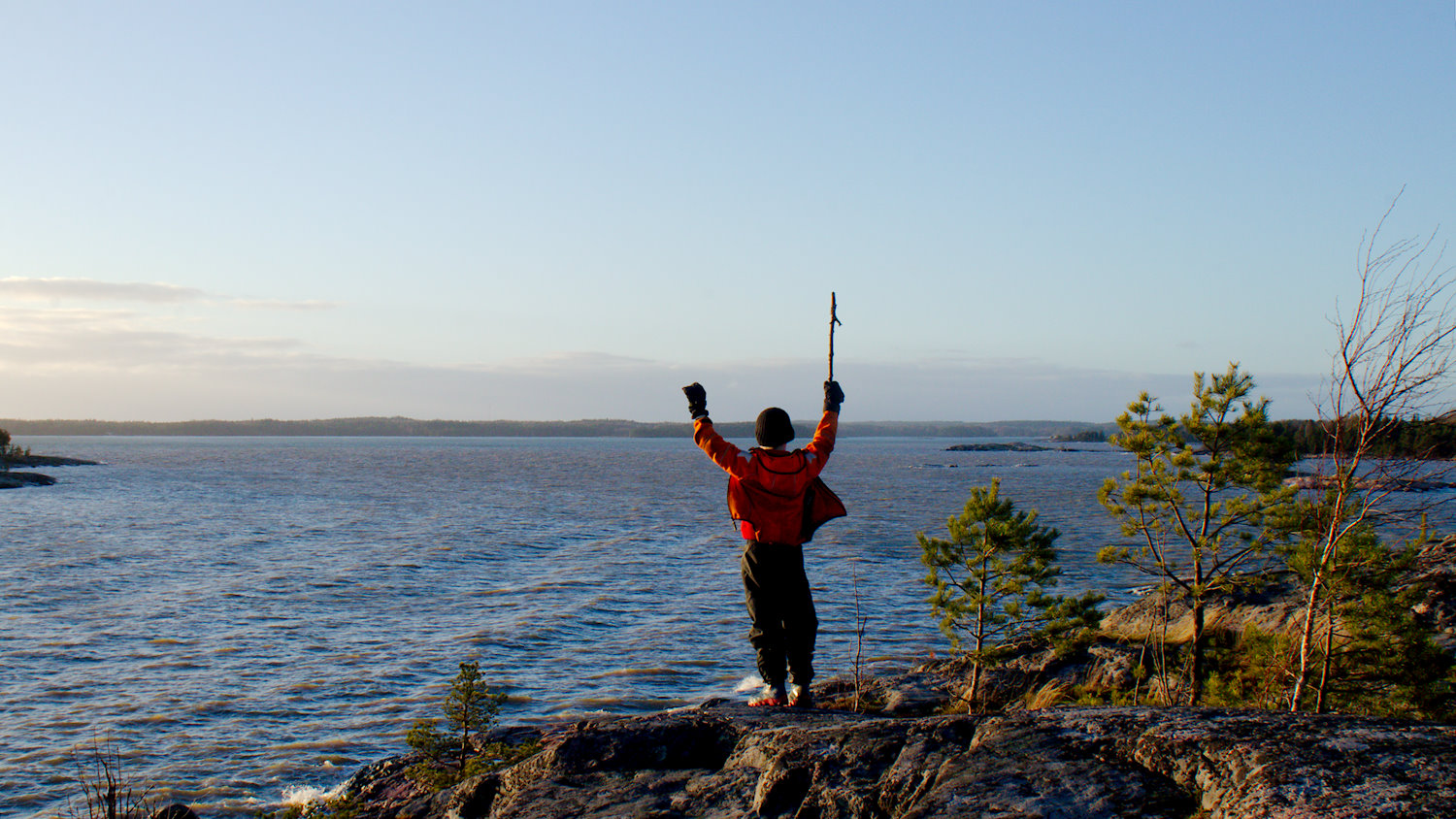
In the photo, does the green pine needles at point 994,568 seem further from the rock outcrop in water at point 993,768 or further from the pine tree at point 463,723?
the rock outcrop in water at point 993,768

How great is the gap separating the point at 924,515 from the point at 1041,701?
39557 millimetres

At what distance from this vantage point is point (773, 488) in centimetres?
755

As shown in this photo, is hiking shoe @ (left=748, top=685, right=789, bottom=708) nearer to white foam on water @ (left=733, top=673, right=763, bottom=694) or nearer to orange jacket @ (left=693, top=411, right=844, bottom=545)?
orange jacket @ (left=693, top=411, right=844, bottom=545)

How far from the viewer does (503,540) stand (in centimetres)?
4447

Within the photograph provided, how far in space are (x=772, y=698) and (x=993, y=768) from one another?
3.03 m

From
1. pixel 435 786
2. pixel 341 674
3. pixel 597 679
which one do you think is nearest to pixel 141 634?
pixel 341 674

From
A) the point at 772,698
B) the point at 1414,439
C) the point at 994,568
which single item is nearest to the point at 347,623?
the point at 994,568

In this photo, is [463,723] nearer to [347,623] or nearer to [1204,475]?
[1204,475]

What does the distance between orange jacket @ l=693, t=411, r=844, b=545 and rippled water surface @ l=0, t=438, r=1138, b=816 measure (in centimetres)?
953

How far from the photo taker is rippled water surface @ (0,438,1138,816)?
15.8 meters

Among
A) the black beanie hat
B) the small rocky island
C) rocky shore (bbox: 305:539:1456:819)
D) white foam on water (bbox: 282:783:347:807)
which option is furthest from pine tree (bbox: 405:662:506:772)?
the small rocky island

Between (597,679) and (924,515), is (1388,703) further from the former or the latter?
(924,515)

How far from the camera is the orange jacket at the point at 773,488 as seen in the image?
7547mm

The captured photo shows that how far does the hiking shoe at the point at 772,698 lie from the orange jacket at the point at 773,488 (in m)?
1.28
